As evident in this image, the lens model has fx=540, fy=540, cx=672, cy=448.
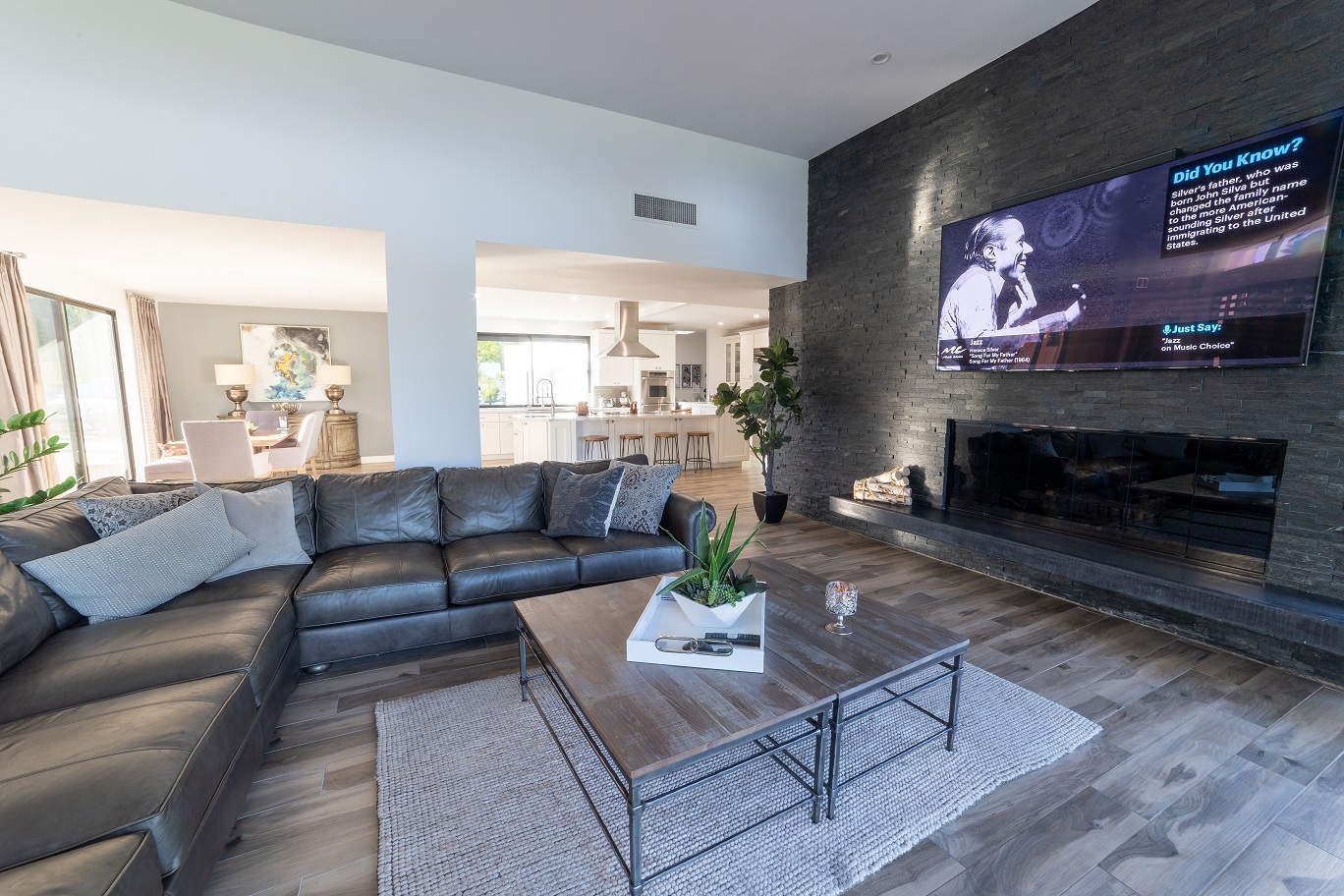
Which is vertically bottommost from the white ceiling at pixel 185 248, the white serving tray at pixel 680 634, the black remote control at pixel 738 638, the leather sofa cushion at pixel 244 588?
the leather sofa cushion at pixel 244 588

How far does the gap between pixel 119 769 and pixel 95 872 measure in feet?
0.96

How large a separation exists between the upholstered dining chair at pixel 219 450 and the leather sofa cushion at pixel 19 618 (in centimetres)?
364

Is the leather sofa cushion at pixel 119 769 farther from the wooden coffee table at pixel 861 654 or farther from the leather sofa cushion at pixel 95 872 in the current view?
the wooden coffee table at pixel 861 654

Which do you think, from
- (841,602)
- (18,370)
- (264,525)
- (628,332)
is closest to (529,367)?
(628,332)

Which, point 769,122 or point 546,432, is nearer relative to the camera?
point 769,122

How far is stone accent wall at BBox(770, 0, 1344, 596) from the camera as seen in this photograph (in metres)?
2.31

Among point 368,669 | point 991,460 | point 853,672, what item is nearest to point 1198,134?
point 991,460

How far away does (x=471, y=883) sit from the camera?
140 cm

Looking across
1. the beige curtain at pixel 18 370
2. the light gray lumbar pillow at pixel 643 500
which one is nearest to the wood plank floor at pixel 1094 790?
the light gray lumbar pillow at pixel 643 500

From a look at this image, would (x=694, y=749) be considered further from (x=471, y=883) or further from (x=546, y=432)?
(x=546, y=432)

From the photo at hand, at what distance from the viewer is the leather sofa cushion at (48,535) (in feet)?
6.26

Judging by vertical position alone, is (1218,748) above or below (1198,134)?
below

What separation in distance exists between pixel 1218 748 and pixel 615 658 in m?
2.18

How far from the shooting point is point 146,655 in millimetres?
1684
